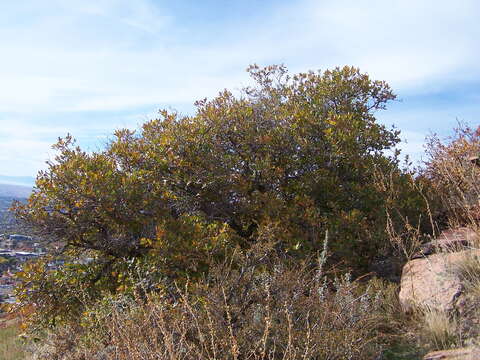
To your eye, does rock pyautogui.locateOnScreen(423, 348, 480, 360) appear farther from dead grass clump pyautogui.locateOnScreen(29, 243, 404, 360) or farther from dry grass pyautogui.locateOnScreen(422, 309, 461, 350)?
dead grass clump pyautogui.locateOnScreen(29, 243, 404, 360)

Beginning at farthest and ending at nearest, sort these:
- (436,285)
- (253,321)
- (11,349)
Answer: (11,349), (436,285), (253,321)

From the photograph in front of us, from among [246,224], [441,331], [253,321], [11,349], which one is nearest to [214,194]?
[246,224]

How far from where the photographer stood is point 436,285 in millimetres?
5047

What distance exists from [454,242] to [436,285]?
1447mm

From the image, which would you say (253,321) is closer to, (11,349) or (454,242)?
(454,242)

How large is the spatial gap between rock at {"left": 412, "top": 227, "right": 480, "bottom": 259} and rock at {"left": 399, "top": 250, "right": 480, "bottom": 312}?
160mm

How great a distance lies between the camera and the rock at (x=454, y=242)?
567 centimetres

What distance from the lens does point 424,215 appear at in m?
7.66

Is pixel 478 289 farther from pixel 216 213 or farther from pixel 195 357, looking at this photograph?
pixel 216 213

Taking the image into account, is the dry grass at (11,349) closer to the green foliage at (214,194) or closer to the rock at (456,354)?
the green foliage at (214,194)

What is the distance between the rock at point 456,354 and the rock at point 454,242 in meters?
1.39

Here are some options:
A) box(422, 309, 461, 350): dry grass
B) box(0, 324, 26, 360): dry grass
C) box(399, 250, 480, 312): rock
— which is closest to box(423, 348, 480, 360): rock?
box(422, 309, 461, 350): dry grass

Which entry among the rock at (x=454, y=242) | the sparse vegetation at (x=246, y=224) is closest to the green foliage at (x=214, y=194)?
the sparse vegetation at (x=246, y=224)

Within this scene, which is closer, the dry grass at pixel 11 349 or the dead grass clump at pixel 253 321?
the dead grass clump at pixel 253 321
